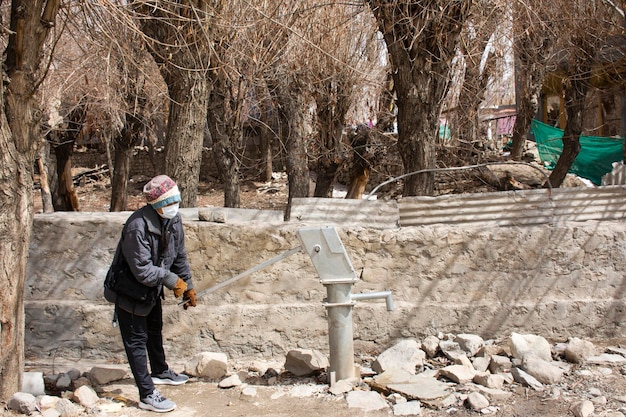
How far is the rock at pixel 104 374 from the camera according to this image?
435 cm

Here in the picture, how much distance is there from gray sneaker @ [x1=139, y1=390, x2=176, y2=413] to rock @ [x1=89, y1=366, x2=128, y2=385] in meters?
0.58

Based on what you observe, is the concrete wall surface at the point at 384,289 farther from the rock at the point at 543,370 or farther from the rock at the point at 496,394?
the rock at the point at 496,394

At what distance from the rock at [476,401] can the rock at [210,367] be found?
165 cm

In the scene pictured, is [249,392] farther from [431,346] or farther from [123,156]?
[123,156]

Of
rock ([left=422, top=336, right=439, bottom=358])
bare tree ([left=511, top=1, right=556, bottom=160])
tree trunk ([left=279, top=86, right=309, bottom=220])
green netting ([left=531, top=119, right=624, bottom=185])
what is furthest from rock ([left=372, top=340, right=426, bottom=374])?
green netting ([left=531, top=119, right=624, bottom=185])

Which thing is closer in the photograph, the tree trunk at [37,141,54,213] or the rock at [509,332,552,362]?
the rock at [509,332,552,362]

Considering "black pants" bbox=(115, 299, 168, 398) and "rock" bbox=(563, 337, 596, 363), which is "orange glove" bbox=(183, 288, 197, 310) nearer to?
"black pants" bbox=(115, 299, 168, 398)

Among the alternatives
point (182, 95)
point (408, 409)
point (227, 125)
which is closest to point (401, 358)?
point (408, 409)

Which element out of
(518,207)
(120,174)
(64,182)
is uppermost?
(120,174)

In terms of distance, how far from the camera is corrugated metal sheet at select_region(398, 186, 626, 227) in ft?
16.0

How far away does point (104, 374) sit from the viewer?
172 inches

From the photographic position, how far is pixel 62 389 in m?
4.30

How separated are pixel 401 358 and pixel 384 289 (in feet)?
2.17

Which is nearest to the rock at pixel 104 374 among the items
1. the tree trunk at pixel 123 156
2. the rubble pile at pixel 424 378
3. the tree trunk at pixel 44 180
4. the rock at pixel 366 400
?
the rubble pile at pixel 424 378
